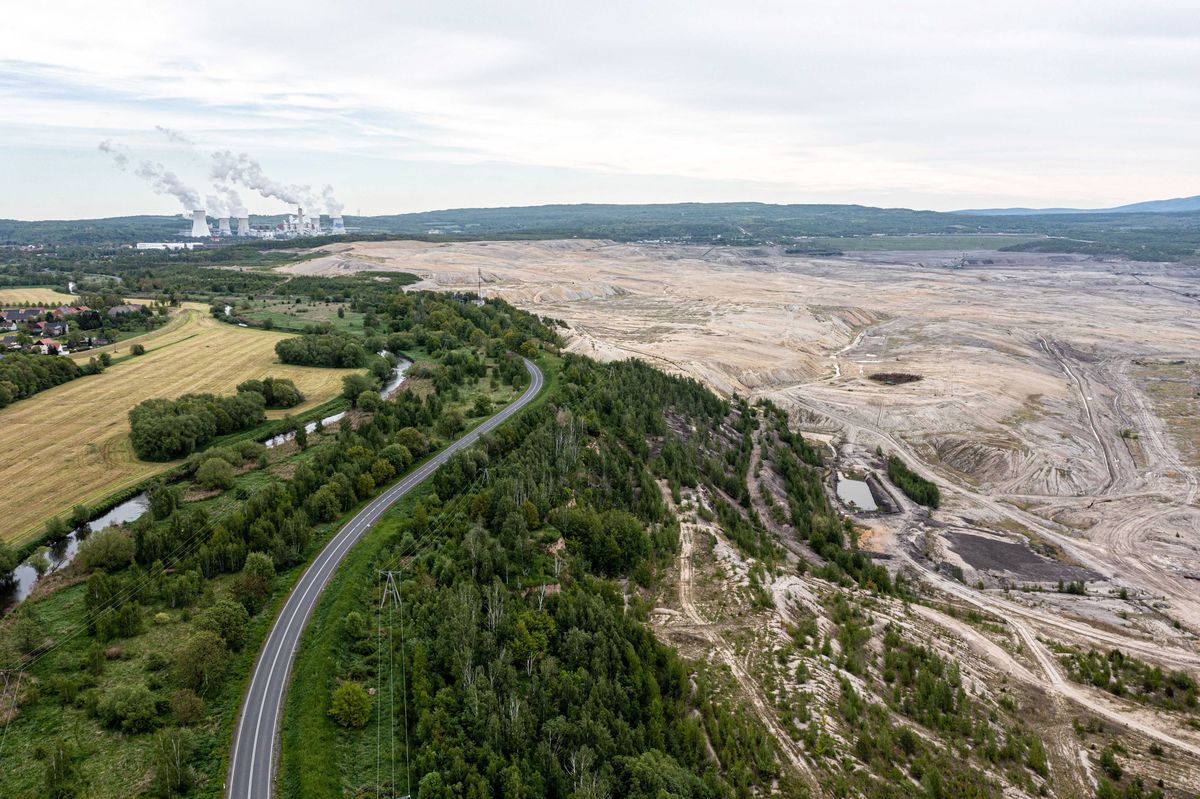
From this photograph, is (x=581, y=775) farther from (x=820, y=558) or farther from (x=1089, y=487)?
(x=1089, y=487)

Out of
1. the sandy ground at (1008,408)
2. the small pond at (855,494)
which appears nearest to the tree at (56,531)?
the sandy ground at (1008,408)

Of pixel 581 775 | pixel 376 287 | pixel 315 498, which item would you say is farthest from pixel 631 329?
pixel 581 775

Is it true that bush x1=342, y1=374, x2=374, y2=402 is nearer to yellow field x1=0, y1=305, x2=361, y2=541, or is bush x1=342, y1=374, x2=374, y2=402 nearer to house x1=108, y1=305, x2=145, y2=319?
yellow field x1=0, y1=305, x2=361, y2=541

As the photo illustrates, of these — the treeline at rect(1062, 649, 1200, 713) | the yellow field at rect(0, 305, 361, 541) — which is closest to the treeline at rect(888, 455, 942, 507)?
the treeline at rect(1062, 649, 1200, 713)

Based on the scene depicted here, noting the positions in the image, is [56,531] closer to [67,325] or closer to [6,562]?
[6,562]

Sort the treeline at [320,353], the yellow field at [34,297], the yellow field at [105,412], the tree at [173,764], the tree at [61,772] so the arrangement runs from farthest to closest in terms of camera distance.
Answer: the yellow field at [34,297]
the treeline at [320,353]
the yellow field at [105,412]
the tree at [173,764]
the tree at [61,772]

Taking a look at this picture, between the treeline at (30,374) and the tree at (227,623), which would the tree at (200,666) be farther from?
the treeline at (30,374)

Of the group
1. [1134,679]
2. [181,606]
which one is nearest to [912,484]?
[1134,679]
